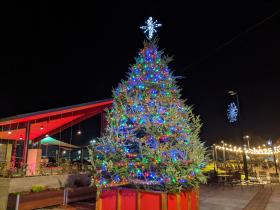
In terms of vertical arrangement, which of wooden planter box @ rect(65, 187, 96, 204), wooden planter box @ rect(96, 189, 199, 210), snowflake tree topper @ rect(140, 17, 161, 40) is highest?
snowflake tree topper @ rect(140, 17, 161, 40)

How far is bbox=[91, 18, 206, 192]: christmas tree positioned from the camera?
554 centimetres

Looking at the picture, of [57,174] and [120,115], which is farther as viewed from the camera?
[57,174]

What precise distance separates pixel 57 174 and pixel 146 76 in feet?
18.0

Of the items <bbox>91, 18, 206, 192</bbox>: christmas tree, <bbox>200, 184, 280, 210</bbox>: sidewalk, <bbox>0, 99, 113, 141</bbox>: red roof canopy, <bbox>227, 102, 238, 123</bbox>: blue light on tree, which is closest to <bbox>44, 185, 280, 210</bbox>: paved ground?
<bbox>200, 184, 280, 210</bbox>: sidewalk

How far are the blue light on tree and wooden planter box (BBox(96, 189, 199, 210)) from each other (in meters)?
12.0

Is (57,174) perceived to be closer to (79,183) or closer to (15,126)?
(79,183)

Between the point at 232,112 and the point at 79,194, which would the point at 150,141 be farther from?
the point at 232,112

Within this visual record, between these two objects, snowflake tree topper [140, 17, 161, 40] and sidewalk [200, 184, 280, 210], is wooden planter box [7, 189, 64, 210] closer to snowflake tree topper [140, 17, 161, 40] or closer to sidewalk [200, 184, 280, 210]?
sidewalk [200, 184, 280, 210]

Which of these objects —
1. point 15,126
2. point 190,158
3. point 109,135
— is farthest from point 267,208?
point 15,126

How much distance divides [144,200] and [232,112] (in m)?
13.3

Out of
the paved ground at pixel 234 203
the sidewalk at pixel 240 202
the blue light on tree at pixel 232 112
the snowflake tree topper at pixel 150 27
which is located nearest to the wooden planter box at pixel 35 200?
the paved ground at pixel 234 203

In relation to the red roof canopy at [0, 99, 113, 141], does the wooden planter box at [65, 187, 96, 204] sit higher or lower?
lower

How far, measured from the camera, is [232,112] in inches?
664

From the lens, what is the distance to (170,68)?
24.2 feet
